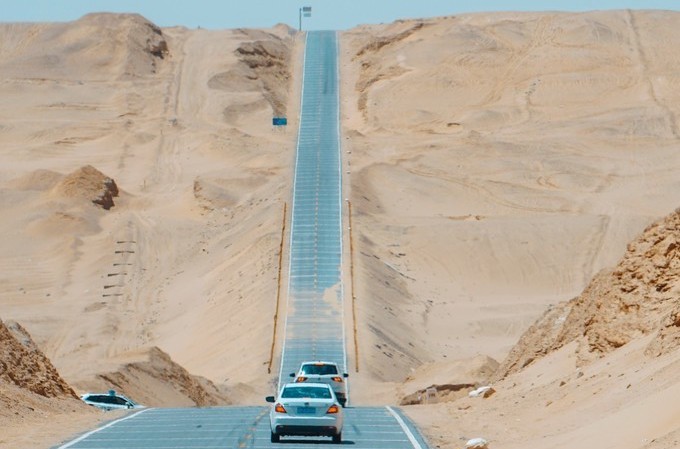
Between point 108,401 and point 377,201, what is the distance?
45.6 m

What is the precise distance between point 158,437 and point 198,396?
18946 mm

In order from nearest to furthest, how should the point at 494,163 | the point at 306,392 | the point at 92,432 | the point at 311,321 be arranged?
the point at 306,392
the point at 92,432
the point at 311,321
the point at 494,163

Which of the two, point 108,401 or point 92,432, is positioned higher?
point 108,401

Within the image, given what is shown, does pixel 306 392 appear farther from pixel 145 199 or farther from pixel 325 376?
pixel 145 199

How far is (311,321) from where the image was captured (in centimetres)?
5594

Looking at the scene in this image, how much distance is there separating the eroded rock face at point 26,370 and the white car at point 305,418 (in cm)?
864

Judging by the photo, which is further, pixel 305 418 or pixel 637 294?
pixel 637 294

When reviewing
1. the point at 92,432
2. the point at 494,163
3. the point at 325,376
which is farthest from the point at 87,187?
the point at 92,432

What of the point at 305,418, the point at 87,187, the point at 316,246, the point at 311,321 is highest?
the point at 87,187

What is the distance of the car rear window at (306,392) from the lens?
78.4 feet

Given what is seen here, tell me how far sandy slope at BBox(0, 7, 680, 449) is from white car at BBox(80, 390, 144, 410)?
4.20 metres

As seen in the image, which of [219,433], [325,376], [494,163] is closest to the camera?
[219,433]

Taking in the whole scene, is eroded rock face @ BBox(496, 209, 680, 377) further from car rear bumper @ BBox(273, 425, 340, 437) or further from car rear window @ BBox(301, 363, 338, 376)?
car rear bumper @ BBox(273, 425, 340, 437)

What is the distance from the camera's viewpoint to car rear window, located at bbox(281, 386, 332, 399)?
23.9 metres
